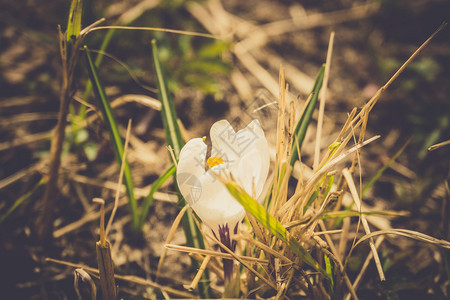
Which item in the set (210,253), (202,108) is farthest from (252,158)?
(202,108)

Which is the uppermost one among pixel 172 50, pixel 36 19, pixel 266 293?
pixel 36 19

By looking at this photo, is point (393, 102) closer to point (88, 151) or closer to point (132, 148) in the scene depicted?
point (132, 148)

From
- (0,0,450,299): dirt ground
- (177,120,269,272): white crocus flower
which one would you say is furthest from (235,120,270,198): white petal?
(0,0,450,299): dirt ground

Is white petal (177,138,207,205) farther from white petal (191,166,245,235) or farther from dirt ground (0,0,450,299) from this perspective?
dirt ground (0,0,450,299)

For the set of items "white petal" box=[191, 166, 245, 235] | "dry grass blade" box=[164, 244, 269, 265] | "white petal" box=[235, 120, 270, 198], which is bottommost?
"dry grass blade" box=[164, 244, 269, 265]

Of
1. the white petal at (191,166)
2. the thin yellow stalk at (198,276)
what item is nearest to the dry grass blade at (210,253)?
the thin yellow stalk at (198,276)

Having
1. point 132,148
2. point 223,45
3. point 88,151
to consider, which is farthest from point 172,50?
point 88,151

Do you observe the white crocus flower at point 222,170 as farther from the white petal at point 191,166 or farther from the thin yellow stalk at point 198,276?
the thin yellow stalk at point 198,276
